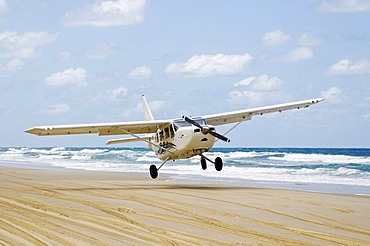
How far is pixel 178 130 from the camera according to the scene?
74.4ft

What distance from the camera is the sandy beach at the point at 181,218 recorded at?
1003cm

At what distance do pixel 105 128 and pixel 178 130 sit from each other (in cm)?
→ 257

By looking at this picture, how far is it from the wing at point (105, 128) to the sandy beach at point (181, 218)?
3796 millimetres

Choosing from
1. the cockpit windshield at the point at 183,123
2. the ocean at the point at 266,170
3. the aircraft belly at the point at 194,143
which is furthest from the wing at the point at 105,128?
the ocean at the point at 266,170

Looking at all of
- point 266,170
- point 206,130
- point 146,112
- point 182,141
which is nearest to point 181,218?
point 206,130

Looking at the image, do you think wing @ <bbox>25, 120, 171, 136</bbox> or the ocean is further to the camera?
the ocean

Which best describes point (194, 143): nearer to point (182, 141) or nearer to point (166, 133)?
point (182, 141)

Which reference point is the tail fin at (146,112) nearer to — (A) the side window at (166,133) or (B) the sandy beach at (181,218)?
(A) the side window at (166,133)

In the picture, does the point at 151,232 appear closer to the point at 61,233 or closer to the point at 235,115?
the point at 61,233

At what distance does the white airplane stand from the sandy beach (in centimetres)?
346

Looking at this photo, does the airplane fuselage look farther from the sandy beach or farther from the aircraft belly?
the sandy beach

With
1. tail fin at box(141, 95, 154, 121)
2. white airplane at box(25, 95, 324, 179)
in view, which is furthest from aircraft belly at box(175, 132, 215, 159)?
tail fin at box(141, 95, 154, 121)

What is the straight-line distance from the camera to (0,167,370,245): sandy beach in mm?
10031

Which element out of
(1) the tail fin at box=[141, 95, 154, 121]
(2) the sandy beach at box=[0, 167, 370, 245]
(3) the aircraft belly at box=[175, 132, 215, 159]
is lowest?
(2) the sandy beach at box=[0, 167, 370, 245]
